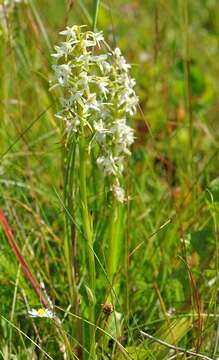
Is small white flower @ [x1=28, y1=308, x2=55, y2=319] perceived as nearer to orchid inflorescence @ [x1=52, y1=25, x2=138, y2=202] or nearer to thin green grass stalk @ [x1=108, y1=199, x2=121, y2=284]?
thin green grass stalk @ [x1=108, y1=199, x2=121, y2=284]

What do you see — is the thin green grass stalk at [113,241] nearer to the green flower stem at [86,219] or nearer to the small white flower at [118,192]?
the small white flower at [118,192]

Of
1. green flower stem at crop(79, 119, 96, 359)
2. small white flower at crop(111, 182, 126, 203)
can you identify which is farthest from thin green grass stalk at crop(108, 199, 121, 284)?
green flower stem at crop(79, 119, 96, 359)

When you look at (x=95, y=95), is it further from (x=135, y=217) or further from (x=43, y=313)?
(x=135, y=217)

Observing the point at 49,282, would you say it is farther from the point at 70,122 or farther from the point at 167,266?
the point at 70,122

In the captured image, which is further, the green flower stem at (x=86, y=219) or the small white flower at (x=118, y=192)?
the small white flower at (x=118, y=192)

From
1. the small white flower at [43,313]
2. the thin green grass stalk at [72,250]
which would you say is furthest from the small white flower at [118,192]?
the small white flower at [43,313]
